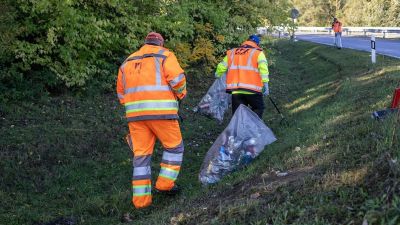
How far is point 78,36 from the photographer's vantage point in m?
9.68

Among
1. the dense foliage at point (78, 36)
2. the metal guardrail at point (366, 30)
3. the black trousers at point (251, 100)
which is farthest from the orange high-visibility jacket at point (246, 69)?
the metal guardrail at point (366, 30)

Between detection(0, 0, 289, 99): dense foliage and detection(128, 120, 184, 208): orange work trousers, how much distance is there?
434cm

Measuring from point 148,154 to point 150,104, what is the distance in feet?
2.13

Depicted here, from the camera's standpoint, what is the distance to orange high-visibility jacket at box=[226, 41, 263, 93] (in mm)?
7500

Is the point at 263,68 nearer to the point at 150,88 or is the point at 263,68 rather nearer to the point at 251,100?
the point at 251,100

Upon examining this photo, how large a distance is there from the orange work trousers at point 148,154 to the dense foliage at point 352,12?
4546 cm

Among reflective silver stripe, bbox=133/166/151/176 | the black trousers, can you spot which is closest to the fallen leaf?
reflective silver stripe, bbox=133/166/151/176

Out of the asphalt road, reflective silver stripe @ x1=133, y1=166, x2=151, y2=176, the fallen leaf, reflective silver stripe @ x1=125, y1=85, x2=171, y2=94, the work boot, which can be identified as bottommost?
the asphalt road

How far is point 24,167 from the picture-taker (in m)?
7.04

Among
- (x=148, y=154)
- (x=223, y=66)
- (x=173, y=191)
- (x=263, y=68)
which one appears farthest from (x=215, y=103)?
(x=148, y=154)

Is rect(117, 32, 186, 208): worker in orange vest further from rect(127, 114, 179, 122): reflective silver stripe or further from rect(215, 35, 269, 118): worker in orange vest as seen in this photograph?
rect(215, 35, 269, 118): worker in orange vest

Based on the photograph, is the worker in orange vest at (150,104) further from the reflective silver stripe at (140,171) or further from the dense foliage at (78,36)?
the dense foliage at (78,36)

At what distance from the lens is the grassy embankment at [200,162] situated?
362 cm

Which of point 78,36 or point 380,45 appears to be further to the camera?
point 380,45
